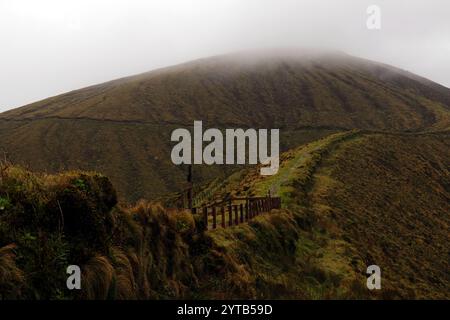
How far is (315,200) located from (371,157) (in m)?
28.0

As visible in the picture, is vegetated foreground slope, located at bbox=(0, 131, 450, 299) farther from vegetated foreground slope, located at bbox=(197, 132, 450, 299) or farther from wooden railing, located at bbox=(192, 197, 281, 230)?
wooden railing, located at bbox=(192, 197, 281, 230)

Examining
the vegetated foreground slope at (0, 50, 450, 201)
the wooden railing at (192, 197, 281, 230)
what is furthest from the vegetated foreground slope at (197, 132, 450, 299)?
the vegetated foreground slope at (0, 50, 450, 201)

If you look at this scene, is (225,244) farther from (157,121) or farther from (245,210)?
(157,121)

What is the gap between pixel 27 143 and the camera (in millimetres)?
140875

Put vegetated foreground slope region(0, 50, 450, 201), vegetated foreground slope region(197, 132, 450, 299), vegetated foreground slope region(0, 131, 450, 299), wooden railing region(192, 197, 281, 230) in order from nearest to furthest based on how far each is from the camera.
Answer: vegetated foreground slope region(0, 131, 450, 299) < vegetated foreground slope region(197, 132, 450, 299) < wooden railing region(192, 197, 281, 230) < vegetated foreground slope region(0, 50, 450, 201)

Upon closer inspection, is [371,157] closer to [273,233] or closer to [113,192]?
[273,233]

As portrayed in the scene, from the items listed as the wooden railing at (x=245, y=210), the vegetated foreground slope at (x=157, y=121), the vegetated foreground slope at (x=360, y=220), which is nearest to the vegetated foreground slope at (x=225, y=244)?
the vegetated foreground slope at (x=360, y=220)

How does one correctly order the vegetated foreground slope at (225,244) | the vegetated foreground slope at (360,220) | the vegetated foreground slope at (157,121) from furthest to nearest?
the vegetated foreground slope at (157,121), the vegetated foreground slope at (360,220), the vegetated foreground slope at (225,244)

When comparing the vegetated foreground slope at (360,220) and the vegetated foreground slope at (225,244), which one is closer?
the vegetated foreground slope at (225,244)

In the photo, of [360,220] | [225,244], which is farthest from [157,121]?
[225,244]

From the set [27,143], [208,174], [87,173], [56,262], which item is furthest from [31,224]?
[27,143]

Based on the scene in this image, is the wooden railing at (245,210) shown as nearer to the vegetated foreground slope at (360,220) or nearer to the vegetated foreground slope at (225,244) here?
the vegetated foreground slope at (225,244)

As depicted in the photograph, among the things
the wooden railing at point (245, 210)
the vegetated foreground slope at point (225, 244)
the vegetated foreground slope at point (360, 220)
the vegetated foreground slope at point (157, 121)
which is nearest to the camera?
the vegetated foreground slope at point (225, 244)

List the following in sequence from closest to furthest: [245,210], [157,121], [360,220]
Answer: [245,210] < [360,220] < [157,121]
